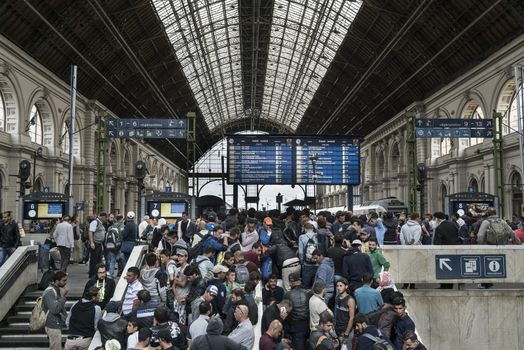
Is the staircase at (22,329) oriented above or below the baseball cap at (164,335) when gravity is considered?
below

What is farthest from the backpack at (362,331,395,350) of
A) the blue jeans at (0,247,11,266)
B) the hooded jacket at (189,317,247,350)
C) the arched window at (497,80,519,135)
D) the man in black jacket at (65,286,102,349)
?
the arched window at (497,80,519,135)

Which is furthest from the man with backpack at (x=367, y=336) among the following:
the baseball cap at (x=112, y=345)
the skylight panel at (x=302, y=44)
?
the skylight panel at (x=302, y=44)

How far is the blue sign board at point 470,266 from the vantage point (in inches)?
504

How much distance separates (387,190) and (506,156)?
2378 centimetres

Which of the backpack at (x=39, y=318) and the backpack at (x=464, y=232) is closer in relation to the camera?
the backpack at (x=39, y=318)

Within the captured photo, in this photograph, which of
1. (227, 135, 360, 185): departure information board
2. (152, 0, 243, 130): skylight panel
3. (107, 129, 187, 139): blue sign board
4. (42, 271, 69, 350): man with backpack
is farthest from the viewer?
(152, 0, 243, 130): skylight panel

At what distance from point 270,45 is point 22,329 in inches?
1906

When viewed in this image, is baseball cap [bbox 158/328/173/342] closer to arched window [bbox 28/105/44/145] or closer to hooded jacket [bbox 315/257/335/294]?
hooded jacket [bbox 315/257/335/294]

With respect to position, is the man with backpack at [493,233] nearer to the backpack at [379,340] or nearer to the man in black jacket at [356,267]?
the man in black jacket at [356,267]

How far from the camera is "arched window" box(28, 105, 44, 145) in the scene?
33.8 m

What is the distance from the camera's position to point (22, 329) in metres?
11.0

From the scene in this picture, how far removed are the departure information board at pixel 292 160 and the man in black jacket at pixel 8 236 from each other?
1361 centimetres

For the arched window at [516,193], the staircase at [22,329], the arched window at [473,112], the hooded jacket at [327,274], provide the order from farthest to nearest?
the arched window at [473,112]
the arched window at [516,193]
the staircase at [22,329]
the hooded jacket at [327,274]

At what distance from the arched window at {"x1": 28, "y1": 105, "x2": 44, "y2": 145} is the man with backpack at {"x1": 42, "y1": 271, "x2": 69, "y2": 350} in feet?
84.0
